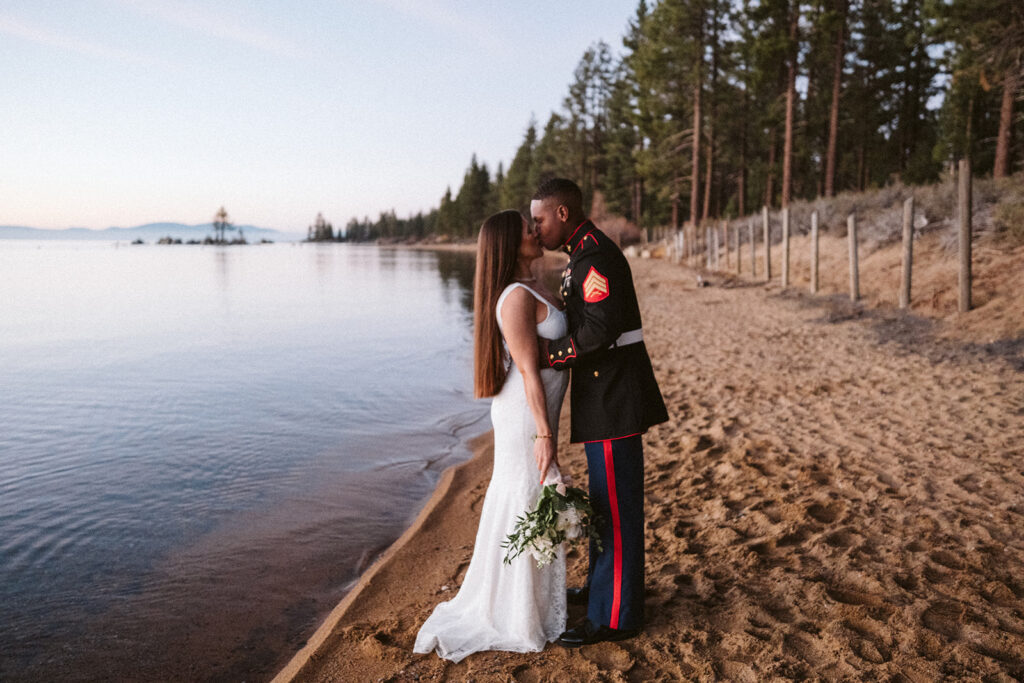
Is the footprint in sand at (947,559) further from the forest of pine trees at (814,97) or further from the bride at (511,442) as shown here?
the forest of pine trees at (814,97)

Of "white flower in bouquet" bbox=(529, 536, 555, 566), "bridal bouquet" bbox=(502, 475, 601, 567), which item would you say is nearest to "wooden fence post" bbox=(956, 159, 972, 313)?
"bridal bouquet" bbox=(502, 475, 601, 567)

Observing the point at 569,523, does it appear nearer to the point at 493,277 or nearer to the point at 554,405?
the point at 554,405

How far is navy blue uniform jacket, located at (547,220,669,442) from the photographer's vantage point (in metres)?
2.98

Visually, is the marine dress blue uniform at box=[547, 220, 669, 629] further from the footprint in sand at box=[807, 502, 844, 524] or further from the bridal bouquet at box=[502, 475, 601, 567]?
the footprint in sand at box=[807, 502, 844, 524]

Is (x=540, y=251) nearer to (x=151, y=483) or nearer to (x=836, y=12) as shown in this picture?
(x=151, y=483)

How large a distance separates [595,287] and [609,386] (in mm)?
466

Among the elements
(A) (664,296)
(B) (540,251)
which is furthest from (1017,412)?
(A) (664,296)

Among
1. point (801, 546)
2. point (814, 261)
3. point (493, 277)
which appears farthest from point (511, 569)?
point (814, 261)

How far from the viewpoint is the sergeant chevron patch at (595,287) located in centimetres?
298

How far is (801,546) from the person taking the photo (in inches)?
175

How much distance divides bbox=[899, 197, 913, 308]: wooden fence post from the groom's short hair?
11.8 meters

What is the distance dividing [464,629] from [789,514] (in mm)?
2705

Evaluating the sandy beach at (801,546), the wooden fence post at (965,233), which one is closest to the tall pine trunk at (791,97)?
the wooden fence post at (965,233)

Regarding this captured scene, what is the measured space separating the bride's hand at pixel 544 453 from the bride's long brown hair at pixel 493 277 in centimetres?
33
